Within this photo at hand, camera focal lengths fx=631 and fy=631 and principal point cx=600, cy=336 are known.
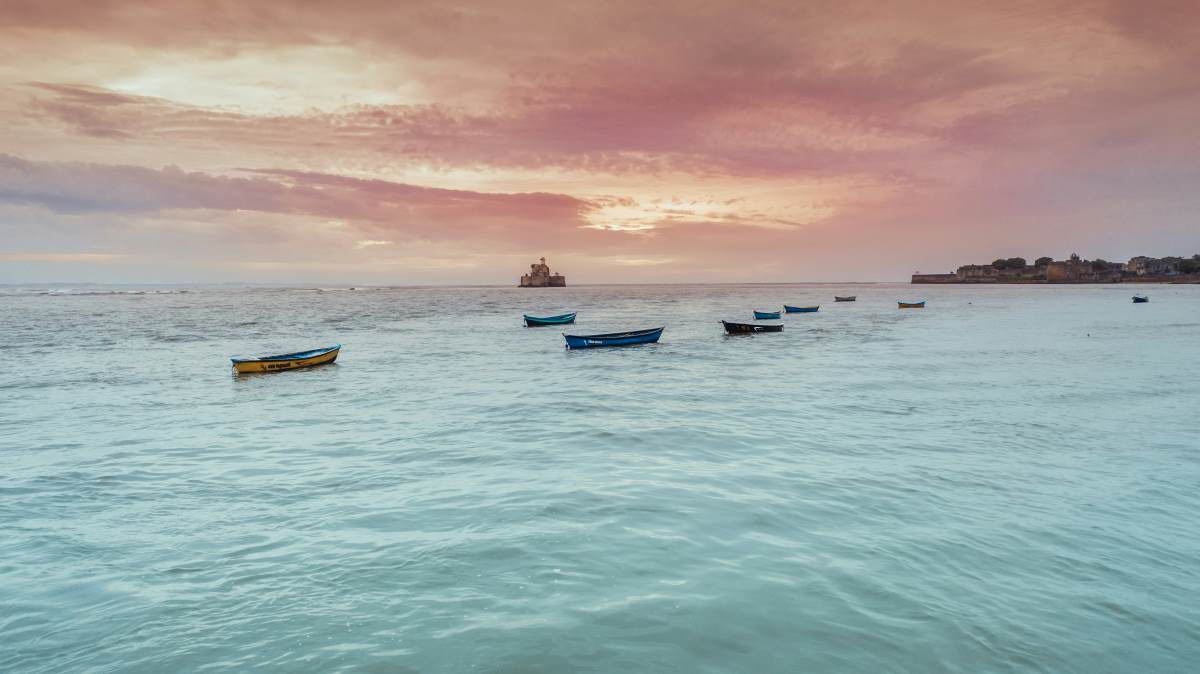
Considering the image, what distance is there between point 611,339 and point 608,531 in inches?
1475

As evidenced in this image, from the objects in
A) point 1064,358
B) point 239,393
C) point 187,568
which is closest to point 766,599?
point 187,568

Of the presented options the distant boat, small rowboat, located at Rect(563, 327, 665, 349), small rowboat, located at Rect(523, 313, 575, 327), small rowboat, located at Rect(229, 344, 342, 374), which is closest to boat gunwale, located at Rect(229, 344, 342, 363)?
small rowboat, located at Rect(229, 344, 342, 374)

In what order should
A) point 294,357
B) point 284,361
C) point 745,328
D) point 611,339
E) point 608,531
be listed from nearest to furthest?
point 608,531, point 284,361, point 294,357, point 611,339, point 745,328

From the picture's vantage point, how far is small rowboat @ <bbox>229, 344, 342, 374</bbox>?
35344 millimetres

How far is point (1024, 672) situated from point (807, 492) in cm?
659

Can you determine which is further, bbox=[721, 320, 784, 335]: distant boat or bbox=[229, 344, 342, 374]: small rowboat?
bbox=[721, 320, 784, 335]: distant boat

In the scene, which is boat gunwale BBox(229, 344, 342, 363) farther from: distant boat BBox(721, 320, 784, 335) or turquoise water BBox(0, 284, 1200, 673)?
distant boat BBox(721, 320, 784, 335)

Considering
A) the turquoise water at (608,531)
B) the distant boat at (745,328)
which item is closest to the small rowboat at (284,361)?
the turquoise water at (608,531)

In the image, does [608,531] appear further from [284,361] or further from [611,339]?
[611,339]

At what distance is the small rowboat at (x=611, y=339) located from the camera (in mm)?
47844

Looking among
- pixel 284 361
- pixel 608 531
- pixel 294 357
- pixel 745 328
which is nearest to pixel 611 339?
pixel 745 328

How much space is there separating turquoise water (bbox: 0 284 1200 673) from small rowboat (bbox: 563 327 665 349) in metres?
19.5

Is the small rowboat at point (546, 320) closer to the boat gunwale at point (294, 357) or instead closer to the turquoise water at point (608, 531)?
the boat gunwale at point (294, 357)

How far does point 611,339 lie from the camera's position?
160 ft
